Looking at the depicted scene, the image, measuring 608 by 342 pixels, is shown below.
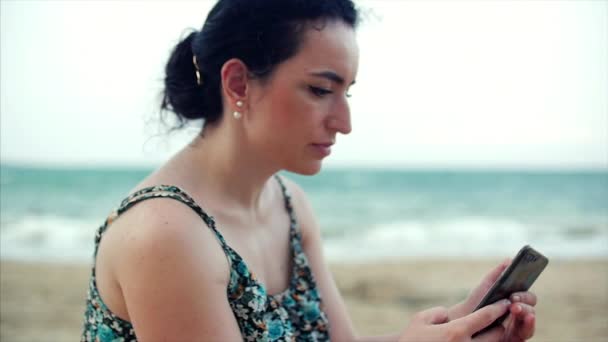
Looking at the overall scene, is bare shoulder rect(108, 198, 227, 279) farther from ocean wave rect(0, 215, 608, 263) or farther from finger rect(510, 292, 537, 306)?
ocean wave rect(0, 215, 608, 263)

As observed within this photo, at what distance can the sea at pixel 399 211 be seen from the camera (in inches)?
494

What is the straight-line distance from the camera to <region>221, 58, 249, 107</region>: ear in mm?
1799

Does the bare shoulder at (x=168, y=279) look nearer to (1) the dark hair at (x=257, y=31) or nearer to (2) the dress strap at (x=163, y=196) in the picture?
(2) the dress strap at (x=163, y=196)

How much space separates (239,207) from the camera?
200 centimetres

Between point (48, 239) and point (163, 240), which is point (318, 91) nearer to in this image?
point (163, 240)

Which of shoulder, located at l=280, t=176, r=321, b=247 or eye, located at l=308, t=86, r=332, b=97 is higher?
eye, located at l=308, t=86, r=332, b=97

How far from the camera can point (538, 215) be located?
1981cm

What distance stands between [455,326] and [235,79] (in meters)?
0.92

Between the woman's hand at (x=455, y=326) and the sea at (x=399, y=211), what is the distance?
8032mm

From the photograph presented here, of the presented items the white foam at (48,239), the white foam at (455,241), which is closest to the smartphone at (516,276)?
the white foam at (455,241)

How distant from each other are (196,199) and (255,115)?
0.30 meters

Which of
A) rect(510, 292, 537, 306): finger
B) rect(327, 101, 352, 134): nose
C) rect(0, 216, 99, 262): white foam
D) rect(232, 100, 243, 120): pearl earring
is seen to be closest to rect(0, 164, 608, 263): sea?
rect(0, 216, 99, 262): white foam

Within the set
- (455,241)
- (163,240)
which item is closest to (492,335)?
(163,240)

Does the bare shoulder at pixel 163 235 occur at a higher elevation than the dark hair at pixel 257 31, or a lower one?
lower
